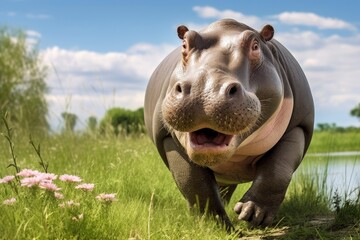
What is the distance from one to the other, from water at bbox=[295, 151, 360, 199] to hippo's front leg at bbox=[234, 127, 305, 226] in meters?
1.35

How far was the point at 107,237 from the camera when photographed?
2.98 metres

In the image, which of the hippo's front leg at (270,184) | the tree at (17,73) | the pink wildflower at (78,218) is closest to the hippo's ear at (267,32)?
the hippo's front leg at (270,184)

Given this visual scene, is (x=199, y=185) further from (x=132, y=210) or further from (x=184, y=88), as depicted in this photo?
(x=184, y=88)

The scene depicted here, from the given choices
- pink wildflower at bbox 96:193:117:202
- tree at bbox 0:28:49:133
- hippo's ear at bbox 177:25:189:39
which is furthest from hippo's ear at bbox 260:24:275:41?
tree at bbox 0:28:49:133

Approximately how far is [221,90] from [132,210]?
3.31 feet

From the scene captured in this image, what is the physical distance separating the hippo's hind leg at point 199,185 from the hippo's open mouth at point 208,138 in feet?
2.63

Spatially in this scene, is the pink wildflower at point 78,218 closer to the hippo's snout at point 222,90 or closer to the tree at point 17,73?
the hippo's snout at point 222,90

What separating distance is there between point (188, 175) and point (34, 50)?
18211 millimetres

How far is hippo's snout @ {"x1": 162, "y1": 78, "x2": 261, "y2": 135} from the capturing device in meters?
3.00

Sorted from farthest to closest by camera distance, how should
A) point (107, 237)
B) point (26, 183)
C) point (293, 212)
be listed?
point (293, 212) → point (107, 237) → point (26, 183)

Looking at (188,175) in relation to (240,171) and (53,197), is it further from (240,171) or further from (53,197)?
(53,197)

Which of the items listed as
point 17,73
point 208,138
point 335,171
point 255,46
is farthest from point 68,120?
point 17,73

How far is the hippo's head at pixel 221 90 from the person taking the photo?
3.02 m

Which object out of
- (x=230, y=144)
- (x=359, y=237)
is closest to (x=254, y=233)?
(x=359, y=237)
